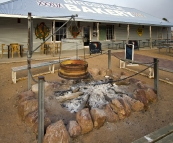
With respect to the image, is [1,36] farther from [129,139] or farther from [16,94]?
[129,139]

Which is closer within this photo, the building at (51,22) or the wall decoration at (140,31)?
the building at (51,22)

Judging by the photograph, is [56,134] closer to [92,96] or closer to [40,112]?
[40,112]

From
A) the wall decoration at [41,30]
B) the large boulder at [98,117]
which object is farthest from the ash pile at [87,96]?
the wall decoration at [41,30]

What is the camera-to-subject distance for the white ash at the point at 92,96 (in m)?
3.98

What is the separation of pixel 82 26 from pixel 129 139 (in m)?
12.1

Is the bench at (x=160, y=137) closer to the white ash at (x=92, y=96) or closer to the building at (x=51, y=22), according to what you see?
the white ash at (x=92, y=96)

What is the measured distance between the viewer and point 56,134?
2.86 meters

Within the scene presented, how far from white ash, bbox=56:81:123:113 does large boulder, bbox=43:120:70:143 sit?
0.91 m

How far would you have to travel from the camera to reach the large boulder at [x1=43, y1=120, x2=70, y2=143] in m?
2.82

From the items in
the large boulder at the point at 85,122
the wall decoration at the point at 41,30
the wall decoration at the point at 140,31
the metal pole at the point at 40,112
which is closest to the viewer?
the metal pole at the point at 40,112

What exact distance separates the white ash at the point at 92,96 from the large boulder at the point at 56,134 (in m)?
0.91

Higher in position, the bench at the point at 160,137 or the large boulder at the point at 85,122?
the bench at the point at 160,137

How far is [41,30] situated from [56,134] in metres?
10.3

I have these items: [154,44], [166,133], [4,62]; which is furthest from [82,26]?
[166,133]
